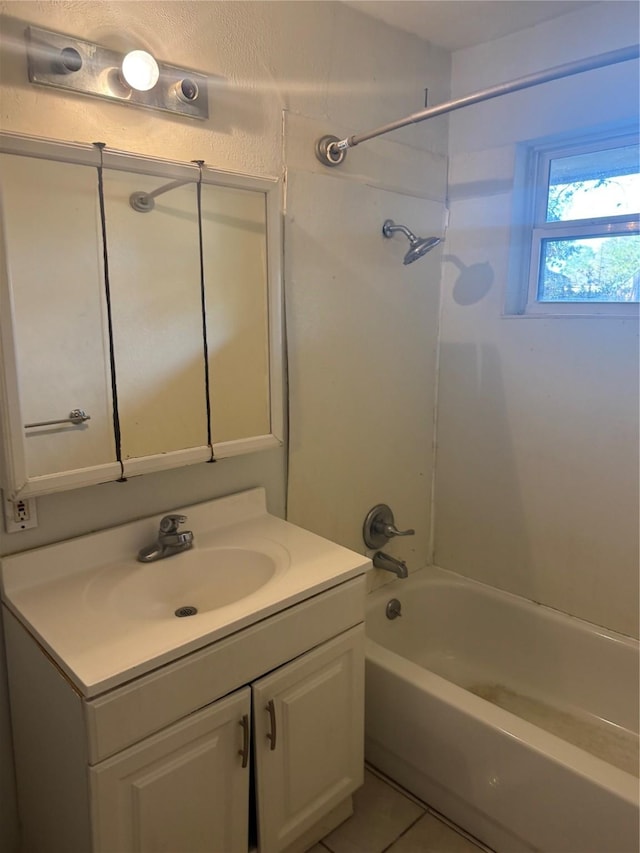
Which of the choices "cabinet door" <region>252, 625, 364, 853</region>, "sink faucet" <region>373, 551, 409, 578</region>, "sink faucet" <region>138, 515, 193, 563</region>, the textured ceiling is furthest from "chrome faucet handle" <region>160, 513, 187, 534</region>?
the textured ceiling

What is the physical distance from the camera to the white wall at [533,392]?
1872 mm

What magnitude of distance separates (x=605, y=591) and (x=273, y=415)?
4.20 ft

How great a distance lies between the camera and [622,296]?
6.33ft

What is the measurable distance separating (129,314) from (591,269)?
1510 mm

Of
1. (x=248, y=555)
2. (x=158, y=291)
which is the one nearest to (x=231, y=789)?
(x=248, y=555)

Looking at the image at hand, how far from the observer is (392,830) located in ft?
5.55

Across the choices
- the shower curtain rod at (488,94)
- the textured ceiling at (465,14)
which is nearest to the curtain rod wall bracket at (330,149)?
the shower curtain rod at (488,94)

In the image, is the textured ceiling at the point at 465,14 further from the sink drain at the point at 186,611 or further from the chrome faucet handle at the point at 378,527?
the sink drain at the point at 186,611

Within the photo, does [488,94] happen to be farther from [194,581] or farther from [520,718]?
[520,718]

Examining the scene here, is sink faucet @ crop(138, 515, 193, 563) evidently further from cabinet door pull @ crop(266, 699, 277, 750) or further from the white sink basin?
cabinet door pull @ crop(266, 699, 277, 750)

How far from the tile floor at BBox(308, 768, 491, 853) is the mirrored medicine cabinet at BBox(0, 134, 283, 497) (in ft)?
3.67

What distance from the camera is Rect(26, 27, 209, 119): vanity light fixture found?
1.26 m

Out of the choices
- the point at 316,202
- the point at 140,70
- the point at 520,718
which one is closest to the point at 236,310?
the point at 316,202

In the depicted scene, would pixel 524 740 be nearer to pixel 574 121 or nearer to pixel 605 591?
pixel 605 591
